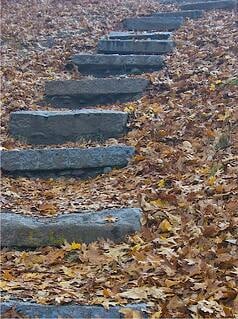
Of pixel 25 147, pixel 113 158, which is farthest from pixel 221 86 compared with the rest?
pixel 25 147

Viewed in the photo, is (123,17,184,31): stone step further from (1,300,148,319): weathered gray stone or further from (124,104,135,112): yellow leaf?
(1,300,148,319): weathered gray stone

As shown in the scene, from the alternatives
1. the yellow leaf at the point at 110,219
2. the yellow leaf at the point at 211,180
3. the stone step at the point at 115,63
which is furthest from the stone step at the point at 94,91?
the yellow leaf at the point at 110,219

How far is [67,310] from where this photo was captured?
11.8ft

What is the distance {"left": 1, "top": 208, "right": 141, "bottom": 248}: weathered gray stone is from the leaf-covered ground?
96mm

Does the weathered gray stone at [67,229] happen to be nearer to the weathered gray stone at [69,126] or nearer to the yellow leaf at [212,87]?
the weathered gray stone at [69,126]

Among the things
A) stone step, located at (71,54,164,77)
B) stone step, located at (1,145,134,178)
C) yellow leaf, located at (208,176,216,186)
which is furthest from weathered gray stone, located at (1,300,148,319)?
stone step, located at (71,54,164,77)

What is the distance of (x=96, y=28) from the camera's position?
36.8 feet

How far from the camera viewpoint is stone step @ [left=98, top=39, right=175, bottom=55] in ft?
31.1

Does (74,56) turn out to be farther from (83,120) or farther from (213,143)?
(213,143)

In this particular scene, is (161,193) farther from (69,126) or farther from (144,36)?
(144,36)

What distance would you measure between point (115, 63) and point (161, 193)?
14.1 ft

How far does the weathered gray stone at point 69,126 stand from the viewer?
7.02 m

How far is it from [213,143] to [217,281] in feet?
8.60

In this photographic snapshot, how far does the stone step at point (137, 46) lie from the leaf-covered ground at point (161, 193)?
0.23m
